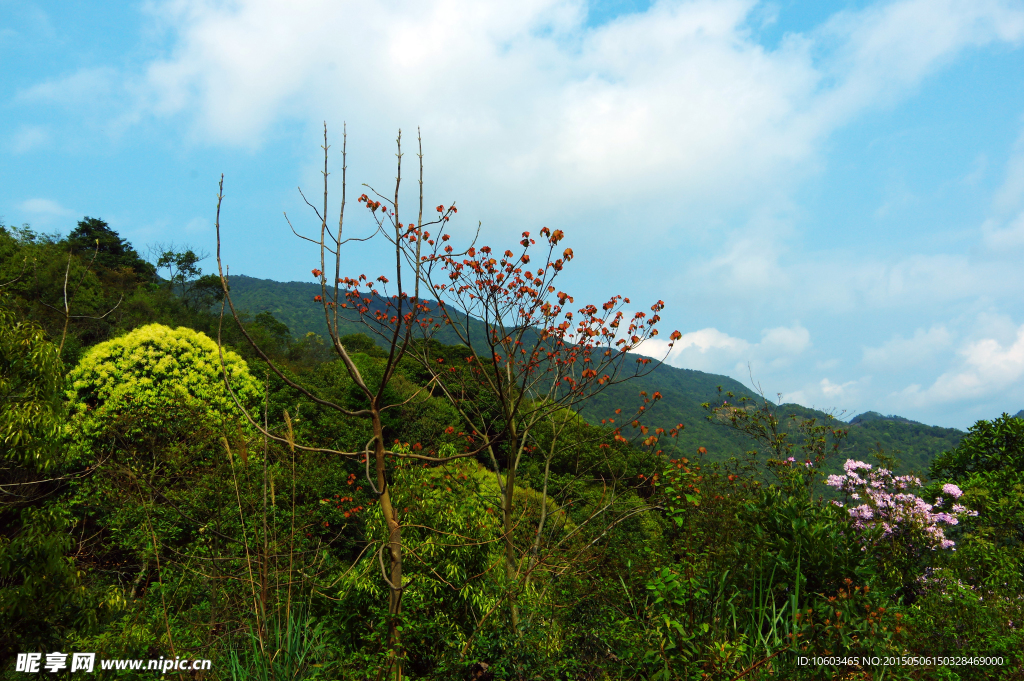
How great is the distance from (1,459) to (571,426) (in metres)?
8.13

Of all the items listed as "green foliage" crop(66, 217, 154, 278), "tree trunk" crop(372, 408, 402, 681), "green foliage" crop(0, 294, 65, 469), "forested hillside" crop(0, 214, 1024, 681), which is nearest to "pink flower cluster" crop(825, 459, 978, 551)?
"forested hillside" crop(0, 214, 1024, 681)

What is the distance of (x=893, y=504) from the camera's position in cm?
848

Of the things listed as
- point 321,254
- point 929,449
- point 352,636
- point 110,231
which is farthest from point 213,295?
point 929,449

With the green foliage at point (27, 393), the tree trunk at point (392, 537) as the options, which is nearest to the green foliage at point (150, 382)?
the green foliage at point (27, 393)

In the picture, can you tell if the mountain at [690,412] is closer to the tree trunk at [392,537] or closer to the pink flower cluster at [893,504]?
the pink flower cluster at [893,504]

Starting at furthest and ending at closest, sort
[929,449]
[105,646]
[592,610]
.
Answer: [929,449] < [592,610] < [105,646]

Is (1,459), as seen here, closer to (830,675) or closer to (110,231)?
(830,675)

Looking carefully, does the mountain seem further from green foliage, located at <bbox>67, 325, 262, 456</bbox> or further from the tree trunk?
the tree trunk

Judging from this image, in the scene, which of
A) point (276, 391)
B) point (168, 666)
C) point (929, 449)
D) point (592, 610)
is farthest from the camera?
point (929, 449)

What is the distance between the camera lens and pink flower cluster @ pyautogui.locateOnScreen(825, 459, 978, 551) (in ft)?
24.2

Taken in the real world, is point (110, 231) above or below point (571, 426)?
above

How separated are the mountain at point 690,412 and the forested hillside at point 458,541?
382 centimetres

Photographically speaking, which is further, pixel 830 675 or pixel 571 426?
pixel 571 426

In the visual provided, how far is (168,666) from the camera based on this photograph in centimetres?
395
